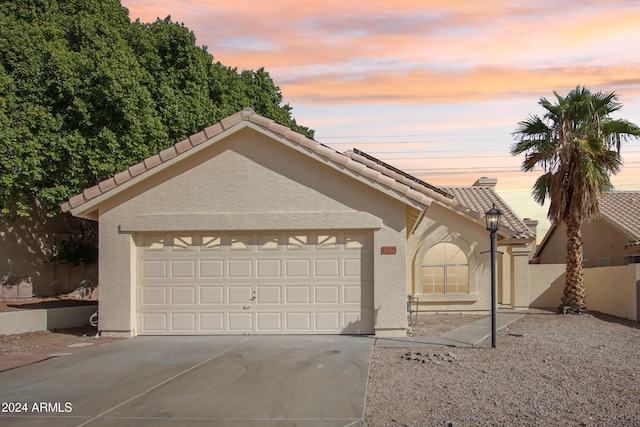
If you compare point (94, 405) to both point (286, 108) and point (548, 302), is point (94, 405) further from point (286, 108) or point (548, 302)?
point (286, 108)

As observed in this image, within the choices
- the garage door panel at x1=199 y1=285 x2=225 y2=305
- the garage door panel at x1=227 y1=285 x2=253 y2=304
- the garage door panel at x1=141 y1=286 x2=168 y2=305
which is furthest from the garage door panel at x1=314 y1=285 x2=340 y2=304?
the garage door panel at x1=141 y1=286 x2=168 y2=305

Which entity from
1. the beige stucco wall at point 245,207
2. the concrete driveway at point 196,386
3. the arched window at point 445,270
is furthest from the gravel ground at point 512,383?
the arched window at point 445,270

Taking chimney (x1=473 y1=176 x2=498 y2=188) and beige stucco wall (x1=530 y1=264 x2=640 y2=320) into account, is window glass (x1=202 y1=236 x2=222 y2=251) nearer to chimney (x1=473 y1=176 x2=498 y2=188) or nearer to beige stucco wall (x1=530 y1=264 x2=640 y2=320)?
beige stucco wall (x1=530 y1=264 x2=640 y2=320)

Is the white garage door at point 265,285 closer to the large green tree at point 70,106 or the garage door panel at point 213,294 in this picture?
the garage door panel at point 213,294

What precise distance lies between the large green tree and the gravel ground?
41.0 feet

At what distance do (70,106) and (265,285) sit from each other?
10390 mm

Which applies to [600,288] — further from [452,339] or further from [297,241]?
[297,241]

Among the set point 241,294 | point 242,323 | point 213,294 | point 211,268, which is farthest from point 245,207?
point 242,323

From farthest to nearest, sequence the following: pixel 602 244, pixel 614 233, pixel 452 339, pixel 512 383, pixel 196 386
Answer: pixel 602 244 → pixel 614 233 → pixel 452 339 → pixel 512 383 → pixel 196 386

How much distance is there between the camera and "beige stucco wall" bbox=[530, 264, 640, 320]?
2059 centimetres

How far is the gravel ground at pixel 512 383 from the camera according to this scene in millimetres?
8414

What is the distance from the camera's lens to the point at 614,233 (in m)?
27.8

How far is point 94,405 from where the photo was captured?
900 centimetres

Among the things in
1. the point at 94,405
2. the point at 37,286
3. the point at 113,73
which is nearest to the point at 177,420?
the point at 94,405
